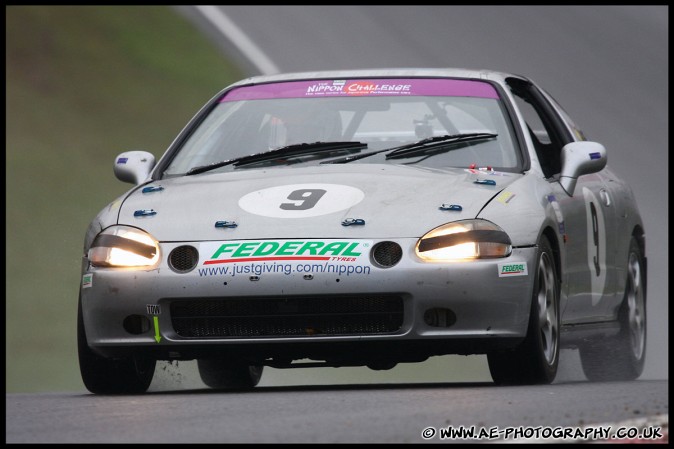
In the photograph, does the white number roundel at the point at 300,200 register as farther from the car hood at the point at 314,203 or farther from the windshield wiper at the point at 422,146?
the windshield wiper at the point at 422,146

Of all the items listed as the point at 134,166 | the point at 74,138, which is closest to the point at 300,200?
the point at 134,166

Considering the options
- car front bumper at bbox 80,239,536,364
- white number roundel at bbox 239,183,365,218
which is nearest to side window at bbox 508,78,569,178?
white number roundel at bbox 239,183,365,218

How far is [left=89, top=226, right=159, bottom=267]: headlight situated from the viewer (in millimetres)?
7484

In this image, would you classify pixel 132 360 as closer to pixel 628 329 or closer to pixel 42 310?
pixel 628 329

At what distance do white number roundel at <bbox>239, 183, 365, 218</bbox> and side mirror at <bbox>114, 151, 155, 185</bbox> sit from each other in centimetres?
103

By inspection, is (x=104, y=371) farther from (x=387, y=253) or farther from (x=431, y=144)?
(x=431, y=144)

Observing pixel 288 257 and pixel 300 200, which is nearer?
pixel 288 257

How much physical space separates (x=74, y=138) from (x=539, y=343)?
10.4 meters

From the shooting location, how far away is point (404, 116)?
347 inches

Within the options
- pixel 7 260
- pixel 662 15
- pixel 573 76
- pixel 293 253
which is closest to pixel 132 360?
pixel 293 253

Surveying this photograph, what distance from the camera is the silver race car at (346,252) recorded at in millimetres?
7285

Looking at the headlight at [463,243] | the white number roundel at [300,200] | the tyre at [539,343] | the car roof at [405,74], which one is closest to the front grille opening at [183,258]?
the white number roundel at [300,200]

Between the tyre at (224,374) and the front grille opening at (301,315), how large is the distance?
208 centimetres

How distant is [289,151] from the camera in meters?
8.48
